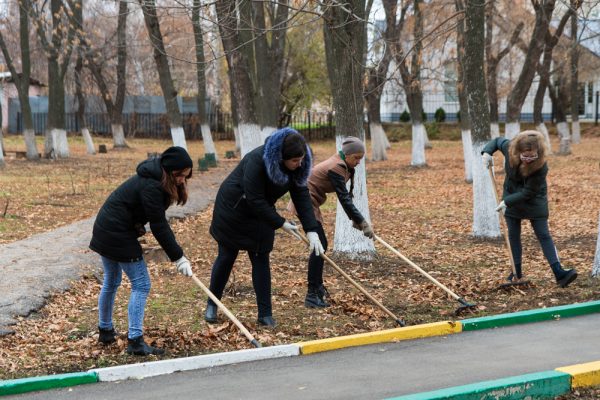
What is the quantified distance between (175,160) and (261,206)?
89cm

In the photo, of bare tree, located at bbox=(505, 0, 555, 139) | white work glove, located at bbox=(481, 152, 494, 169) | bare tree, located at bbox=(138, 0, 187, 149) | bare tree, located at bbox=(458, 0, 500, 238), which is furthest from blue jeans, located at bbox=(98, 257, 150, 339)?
bare tree, located at bbox=(138, 0, 187, 149)

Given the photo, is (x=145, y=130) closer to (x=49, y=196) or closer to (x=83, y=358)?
(x=49, y=196)

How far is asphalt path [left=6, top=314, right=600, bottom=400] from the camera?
5.12 meters

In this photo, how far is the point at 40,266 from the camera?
30.7 feet

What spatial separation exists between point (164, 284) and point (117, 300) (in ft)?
2.71

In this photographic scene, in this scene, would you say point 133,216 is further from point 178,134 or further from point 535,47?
point 178,134

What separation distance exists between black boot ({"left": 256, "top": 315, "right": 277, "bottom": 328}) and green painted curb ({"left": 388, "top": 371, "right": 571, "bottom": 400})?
7.24 ft

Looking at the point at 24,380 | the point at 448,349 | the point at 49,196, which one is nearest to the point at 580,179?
the point at 49,196

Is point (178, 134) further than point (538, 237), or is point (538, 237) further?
point (178, 134)

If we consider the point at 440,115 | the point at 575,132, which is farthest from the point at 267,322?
the point at 440,115

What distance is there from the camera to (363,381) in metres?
5.31

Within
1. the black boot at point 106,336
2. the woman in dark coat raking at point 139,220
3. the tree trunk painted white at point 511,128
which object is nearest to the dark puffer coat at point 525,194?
the woman in dark coat raking at point 139,220

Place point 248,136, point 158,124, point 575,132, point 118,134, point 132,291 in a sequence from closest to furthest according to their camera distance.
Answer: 1. point 132,291
2. point 248,136
3. point 575,132
4. point 118,134
5. point 158,124

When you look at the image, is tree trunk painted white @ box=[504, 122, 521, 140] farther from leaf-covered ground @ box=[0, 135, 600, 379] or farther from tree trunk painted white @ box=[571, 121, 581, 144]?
tree trunk painted white @ box=[571, 121, 581, 144]
